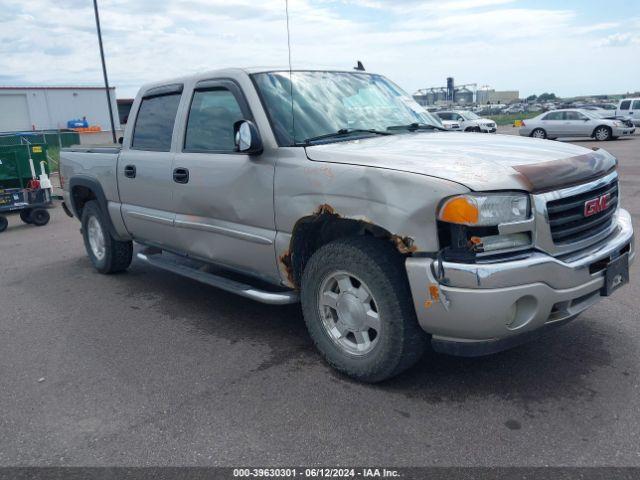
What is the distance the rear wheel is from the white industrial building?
1162 inches

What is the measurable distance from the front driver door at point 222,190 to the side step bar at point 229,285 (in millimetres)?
128

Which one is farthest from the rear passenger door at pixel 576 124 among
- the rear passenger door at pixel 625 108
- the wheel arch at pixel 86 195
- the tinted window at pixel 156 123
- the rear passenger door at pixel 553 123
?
the tinted window at pixel 156 123

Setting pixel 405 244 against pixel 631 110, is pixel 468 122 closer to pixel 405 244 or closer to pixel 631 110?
pixel 631 110

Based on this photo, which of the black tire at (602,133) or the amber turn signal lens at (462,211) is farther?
the black tire at (602,133)

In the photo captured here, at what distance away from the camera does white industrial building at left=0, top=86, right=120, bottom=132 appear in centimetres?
4081

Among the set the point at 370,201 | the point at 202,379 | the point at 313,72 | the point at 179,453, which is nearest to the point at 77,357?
the point at 202,379

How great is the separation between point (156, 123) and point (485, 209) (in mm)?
3300

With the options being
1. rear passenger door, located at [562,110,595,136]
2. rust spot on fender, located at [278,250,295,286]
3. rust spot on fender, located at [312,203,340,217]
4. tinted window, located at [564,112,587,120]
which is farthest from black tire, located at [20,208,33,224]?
tinted window, located at [564,112,587,120]

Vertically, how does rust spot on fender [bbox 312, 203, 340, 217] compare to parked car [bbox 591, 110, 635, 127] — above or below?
above

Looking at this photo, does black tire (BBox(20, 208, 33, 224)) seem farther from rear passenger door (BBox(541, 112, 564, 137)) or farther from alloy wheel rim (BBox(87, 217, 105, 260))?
rear passenger door (BBox(541, 112, 564, 137))

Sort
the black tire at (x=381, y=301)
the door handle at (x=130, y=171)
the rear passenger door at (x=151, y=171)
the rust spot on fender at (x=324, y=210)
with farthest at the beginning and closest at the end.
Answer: the door handle at (x=130, y=171), the rear passenger door at (x=151, y=171), the rust spot on fender at (x=324, y=210), the black tire at (x=381, y=301)

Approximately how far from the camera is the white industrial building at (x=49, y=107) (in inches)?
1607

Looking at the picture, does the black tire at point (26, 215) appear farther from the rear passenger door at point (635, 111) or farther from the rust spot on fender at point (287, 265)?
the rear passenger door at point (635, 111)

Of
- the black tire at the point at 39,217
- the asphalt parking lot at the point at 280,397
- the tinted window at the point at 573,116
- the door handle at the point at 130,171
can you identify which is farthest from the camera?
the tinted window at the point at 573,116
